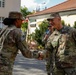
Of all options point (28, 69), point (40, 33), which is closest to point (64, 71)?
point (28, 69)

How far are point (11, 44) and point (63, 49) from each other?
118 cm

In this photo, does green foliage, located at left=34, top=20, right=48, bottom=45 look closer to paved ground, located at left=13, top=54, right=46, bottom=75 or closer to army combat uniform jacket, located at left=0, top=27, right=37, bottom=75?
paved ground, located at left=13, top=54, right=46, bottom=75

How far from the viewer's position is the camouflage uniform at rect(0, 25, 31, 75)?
18.0 ft

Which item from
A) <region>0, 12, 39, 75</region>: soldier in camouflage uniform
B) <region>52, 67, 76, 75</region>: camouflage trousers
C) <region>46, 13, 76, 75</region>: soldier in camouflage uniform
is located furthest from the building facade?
<region>0, 12, 39, 75</region>: soldier in camouflage uniform

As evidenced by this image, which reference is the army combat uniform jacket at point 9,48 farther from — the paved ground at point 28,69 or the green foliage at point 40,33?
the green foliage at point 40,33

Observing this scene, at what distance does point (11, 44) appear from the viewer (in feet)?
18.1

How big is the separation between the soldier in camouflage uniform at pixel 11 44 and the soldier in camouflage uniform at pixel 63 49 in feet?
3.18

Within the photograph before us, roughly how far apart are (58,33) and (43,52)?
0.45 metres

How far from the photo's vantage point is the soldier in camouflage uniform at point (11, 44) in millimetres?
5488

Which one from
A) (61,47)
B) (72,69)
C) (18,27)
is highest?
(18,27)

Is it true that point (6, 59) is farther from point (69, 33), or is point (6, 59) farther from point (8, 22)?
point (69, 33)

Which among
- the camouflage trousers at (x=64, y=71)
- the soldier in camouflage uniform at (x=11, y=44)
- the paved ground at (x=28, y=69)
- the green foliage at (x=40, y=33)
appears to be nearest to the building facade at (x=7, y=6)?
the green foliage at (x=40, y=33)

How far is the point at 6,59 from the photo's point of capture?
5.52 metres

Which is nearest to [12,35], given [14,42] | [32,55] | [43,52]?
[14,42]
